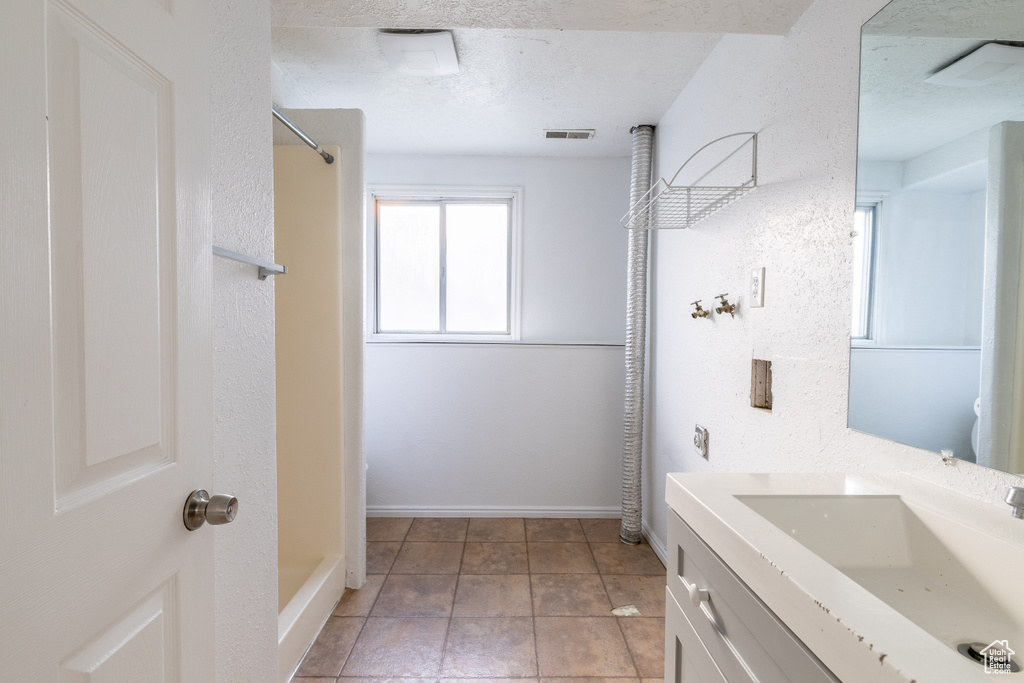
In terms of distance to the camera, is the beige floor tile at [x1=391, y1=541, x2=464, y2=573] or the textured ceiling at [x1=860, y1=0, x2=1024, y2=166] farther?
the beige floor tile at [x1=391, y1=541, x2=464, y2=573]

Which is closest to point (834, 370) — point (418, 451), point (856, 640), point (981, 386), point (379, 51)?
point (981, 386)

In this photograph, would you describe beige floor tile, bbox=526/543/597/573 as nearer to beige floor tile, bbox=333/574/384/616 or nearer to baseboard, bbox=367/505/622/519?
baseboard, bbox=367/505/622/519

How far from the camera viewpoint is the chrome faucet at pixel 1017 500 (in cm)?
72

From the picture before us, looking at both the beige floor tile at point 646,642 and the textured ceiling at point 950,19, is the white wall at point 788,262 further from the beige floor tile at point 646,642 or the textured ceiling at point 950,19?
the beige floor tile at point 646,642

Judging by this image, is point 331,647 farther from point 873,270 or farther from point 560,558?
point 873,270

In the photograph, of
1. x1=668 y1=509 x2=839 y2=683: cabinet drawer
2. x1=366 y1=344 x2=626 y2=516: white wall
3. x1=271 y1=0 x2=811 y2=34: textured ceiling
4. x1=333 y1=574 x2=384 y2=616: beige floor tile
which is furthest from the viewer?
x1=366 y1=344 x2=626 y2=516: white wall

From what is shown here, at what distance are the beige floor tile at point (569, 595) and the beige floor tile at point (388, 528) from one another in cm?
87

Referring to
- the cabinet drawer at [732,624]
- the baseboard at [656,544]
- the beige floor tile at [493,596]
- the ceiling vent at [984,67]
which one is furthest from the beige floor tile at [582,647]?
the ceiling vent at [984,67]

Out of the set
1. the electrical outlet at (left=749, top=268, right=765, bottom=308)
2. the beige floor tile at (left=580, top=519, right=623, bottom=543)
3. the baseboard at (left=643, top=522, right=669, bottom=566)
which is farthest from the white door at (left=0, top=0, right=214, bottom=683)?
the beige floor tile at (left=580, top=519, right=623, bottom=543)

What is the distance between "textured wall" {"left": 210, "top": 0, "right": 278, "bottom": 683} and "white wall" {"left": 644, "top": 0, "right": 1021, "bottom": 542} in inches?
56.4

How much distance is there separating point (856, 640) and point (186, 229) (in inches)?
40.2

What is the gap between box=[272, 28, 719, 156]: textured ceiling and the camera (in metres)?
1.82

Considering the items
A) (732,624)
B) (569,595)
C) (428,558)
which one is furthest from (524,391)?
(732,624)

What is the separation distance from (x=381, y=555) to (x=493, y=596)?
2.32ft
